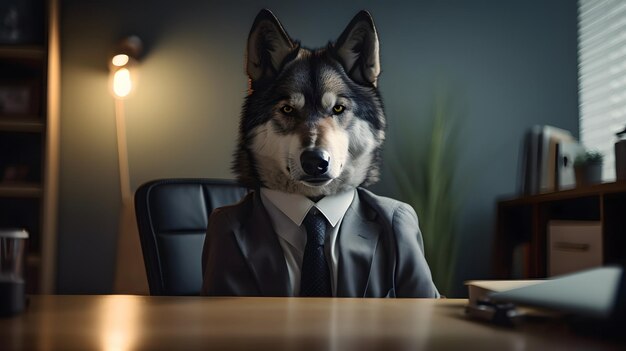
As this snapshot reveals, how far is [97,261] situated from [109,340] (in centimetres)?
244

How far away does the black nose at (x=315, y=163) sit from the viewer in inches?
43.1

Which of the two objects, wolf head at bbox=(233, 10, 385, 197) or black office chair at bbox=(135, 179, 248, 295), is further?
black office chair at bbox=(135, 179, 248, 295)

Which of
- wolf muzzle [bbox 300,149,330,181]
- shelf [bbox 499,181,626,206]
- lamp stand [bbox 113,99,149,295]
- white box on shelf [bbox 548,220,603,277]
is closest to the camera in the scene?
wolf muzzle [bbox 300,149,330,181]

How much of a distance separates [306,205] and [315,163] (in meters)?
0.10

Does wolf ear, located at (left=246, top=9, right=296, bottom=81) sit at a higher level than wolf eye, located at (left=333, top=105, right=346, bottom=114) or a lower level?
higher

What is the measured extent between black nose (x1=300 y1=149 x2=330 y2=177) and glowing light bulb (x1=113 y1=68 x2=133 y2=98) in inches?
66.2

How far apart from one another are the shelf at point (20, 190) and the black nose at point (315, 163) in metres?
1.77

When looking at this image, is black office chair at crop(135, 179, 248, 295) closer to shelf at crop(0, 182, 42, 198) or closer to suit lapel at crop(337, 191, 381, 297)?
suit lapel at crop(337, 191, 381, 297)

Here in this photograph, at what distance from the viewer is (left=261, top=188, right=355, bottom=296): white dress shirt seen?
98 cm

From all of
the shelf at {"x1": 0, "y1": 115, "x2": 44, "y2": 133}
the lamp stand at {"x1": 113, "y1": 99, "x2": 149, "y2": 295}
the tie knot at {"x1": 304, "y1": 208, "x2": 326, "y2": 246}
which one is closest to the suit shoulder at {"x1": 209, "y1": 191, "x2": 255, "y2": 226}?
the tie knot at {"x1": 304, "y1": 208, "x2": 326, "y2": 246}

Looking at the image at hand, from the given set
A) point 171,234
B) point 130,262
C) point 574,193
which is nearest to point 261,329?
point 171,234

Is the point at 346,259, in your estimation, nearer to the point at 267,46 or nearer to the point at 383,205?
the point at 383,205

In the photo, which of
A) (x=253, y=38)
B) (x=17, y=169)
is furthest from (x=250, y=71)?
(x=17, y=169)

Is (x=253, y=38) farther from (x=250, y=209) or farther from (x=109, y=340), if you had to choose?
(x=109, y=340)
